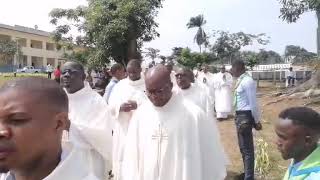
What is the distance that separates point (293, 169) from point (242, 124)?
4.44 metres

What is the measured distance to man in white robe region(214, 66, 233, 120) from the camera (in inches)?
667

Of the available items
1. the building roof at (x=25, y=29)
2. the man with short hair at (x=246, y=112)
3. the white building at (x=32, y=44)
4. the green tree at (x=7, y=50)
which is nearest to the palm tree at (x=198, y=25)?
the white building at (x=32, y=44)

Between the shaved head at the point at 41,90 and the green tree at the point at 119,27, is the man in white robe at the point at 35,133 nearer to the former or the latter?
the shaved head at the point at 41,90

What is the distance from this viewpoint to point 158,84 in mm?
4242

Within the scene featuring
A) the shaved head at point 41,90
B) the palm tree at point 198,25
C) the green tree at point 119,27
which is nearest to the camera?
the shaved head at point 41,90

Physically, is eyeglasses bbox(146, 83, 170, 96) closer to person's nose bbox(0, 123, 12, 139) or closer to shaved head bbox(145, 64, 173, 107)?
shaved head bbox(145, 64, 173, 107)

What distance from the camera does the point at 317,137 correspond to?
3.28 meters

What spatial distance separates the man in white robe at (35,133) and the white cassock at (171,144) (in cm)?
254

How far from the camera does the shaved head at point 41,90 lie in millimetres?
1854

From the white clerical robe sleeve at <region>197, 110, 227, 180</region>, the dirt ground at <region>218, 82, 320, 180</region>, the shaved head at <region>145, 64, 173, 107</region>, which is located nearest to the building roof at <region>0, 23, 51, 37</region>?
the dirt ground at <region>218, 82, 320, 180</region>

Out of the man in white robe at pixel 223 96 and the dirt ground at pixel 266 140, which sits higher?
the man in white robe at pixel 223 96

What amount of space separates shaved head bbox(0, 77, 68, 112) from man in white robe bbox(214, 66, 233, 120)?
15115 millimetres

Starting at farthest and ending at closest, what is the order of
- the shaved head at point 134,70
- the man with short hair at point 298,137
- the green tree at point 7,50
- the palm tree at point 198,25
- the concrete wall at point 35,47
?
1. the concrete wall at point 35,47
2. the palm tree at point 198,25
3. the green tree at point 7,50
4. the shaved head at point 134,70
5. the man with short hair at point 298,137

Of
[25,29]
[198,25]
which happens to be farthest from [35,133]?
[25,29]
